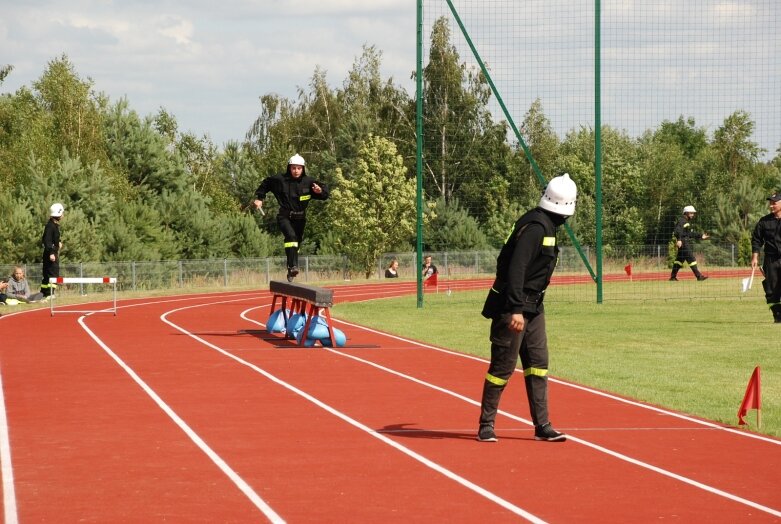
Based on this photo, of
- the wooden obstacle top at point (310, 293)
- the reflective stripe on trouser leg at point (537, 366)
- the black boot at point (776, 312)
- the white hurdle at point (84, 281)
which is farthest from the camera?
the white hurdle at point (84, 281)

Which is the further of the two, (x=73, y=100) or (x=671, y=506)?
(x=73, y=100)

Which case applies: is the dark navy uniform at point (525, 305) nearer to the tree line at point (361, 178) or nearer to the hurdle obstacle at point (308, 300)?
the hurdle obstacle at point (308, 300)

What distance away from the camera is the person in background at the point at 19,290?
107ft

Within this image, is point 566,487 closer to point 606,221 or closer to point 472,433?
point 472,433

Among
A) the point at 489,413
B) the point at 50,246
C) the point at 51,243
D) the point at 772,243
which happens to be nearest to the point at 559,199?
the point at 489,413

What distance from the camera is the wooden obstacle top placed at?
63.5 feet

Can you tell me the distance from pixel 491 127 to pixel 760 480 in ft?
87.4

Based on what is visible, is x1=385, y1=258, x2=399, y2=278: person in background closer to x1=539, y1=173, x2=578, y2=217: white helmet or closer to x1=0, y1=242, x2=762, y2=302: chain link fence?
x1=0, y1=242, x2=762, y2=302: chain link fence

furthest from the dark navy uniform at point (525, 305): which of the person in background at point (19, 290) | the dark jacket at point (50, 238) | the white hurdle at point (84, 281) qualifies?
the person in background at point (19, 290)

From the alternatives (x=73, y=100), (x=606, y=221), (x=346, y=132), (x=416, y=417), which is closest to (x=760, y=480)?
(x=416, y=417)

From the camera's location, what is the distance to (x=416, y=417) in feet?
40.4

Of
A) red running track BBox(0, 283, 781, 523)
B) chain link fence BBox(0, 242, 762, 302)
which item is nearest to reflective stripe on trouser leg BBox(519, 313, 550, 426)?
red running track BBox(0, 283, 781, 523)

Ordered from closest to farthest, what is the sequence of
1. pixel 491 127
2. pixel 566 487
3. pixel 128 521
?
pixel 128 521
pixel 566 487
pixel 491 127

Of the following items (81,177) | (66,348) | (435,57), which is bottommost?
(66,348)
